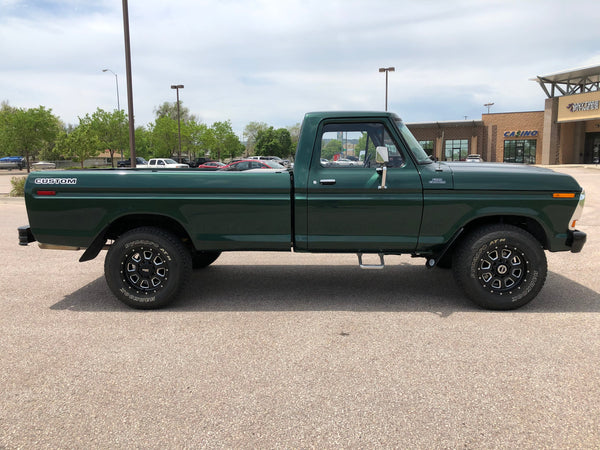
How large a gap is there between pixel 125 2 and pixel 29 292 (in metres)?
14.6

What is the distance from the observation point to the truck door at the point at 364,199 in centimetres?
491

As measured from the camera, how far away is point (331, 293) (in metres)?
5.64

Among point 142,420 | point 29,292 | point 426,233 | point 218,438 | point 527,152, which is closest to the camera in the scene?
point 218,438

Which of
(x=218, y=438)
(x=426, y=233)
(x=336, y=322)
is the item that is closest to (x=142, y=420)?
(x=218, y=438)

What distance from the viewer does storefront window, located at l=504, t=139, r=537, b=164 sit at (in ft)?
185

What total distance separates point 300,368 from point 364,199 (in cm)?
200

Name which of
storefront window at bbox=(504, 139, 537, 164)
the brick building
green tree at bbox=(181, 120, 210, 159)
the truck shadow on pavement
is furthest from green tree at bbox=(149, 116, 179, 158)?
the truck shadow on pavement

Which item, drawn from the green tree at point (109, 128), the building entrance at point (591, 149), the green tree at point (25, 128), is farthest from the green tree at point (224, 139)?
the building entrance at point (591, 149)

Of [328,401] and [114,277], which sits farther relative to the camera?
[114,277]

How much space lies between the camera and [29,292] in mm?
5734

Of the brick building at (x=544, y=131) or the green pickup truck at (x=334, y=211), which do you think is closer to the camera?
the green pickup truck at (x=334, y=211)

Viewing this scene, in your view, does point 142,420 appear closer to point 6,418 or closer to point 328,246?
point 6,418

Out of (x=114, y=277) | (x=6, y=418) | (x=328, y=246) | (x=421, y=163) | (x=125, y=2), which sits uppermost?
(x=125, y=2)

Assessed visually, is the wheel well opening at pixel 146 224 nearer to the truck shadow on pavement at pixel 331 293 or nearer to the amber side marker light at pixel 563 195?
the truck shadow on pavement at pixel 331 293
